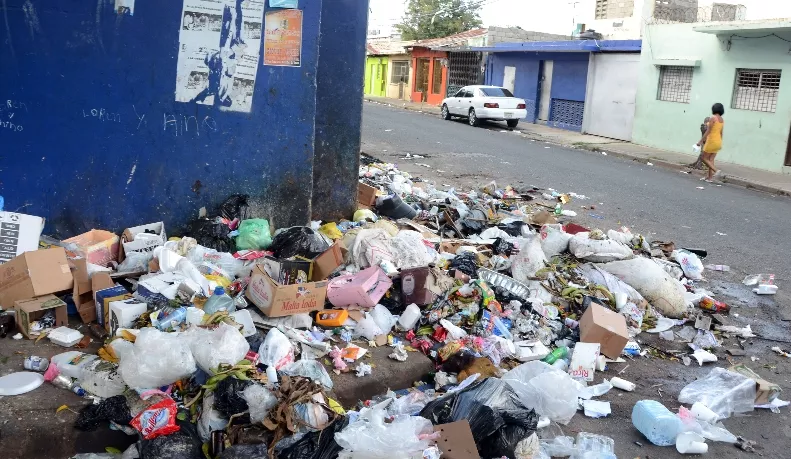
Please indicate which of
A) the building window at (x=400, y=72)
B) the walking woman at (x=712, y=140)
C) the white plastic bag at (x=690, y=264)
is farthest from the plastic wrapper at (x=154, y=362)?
the building window at (x=400, y=72)

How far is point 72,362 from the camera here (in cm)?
346

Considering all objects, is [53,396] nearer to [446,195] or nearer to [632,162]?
[446,195]

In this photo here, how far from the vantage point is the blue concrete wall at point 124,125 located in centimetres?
459

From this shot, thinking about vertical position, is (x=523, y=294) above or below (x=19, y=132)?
below

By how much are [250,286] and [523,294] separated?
79.4 inches

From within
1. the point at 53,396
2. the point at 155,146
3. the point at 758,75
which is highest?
the point at 758,75

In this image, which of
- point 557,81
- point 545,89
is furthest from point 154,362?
point 545,89

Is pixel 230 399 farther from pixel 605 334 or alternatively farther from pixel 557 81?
pixel 557 81

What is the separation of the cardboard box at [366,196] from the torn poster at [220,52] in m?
2.06

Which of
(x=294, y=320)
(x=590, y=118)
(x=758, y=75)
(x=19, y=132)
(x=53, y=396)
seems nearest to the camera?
(x=53, y=396)

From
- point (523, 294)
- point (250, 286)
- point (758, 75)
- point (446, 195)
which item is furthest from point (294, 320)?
point (758, 75)

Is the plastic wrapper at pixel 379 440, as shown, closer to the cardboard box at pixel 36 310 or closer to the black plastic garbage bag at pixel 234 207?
the cardboard box at pixel 36 310

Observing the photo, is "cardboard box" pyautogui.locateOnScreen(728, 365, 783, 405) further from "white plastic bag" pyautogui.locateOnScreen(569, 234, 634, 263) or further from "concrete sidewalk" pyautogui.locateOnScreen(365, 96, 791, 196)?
"concrete sidewalk" pyautogui.locateOnScreen(365, 96, 791, 196)

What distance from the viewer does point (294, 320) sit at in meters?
4.11
